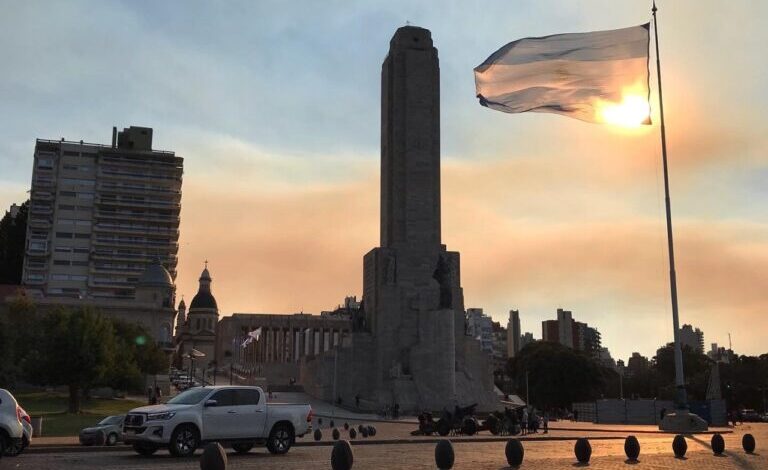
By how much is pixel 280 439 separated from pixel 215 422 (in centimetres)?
216

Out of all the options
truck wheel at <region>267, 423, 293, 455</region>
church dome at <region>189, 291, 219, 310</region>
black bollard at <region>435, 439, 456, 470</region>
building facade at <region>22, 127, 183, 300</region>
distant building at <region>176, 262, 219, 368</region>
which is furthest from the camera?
church dome at <region>189, 291, 219, 310</region>

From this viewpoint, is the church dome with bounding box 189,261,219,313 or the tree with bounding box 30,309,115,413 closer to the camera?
the tree with bounding box 30,309,115,413

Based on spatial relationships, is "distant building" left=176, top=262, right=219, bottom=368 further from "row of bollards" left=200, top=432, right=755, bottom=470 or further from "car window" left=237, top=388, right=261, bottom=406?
"row of bollards" left=200, top=432, right=755, bottom=470

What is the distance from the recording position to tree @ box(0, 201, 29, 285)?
11648 cm

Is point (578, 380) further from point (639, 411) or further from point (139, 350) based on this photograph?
point (139, 350)

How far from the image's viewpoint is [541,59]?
87.5ft

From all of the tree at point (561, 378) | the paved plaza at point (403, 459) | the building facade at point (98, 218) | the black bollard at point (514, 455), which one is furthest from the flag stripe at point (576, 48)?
the building facade at point (98, 218)

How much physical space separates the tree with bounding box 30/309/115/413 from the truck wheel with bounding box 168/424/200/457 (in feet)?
121

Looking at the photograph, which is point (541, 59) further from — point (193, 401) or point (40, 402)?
point (40, 402)

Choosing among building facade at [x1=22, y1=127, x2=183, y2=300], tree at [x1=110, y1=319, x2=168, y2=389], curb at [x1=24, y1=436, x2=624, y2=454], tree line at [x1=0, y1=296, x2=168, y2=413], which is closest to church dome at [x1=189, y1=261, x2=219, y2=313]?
building facade at [x1=22, y1=127, x2=183, y2=300]

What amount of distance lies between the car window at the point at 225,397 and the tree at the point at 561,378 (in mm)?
72895

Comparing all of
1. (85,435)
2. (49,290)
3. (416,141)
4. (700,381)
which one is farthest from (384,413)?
(49,290)

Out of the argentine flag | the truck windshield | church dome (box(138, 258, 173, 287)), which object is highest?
church dome (box(138, 258, 173, 287))

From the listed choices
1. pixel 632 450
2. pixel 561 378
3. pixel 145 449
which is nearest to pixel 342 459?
pixel 145 449
